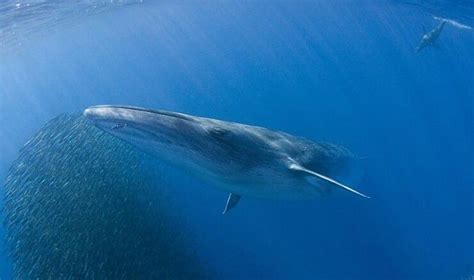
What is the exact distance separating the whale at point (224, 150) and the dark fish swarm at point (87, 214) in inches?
193

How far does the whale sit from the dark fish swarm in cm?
489

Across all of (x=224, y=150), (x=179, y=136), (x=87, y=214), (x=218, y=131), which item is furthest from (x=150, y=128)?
(x=87, y=214)

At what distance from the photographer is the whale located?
4953mm

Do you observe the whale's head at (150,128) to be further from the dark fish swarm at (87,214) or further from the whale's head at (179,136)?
the dark fish swarm at (87,214)

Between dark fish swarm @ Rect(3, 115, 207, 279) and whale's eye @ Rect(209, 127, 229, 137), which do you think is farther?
dark fish swarm @ Rect(3, 115, 207, 279)

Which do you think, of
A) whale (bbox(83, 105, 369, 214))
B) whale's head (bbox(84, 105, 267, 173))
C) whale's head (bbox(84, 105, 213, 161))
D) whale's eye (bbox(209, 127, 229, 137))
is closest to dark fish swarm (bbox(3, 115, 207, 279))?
whale (bbox(83, 105, 369, 214))

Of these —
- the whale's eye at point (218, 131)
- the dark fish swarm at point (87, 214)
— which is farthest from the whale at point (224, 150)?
the dark fish swarm at point (87, 214)

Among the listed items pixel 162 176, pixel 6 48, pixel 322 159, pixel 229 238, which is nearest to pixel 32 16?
pixel 6 48

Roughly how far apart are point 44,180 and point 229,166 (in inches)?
313

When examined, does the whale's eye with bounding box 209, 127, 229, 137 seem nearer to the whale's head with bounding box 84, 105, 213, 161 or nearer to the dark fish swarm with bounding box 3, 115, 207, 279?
the whale's head with bounding box 84, 105, 213, 161

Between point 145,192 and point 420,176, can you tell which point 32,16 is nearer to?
point 145,192

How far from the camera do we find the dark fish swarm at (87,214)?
1046 cm

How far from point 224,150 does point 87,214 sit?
6939 millimetres

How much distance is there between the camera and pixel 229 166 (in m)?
5.81
